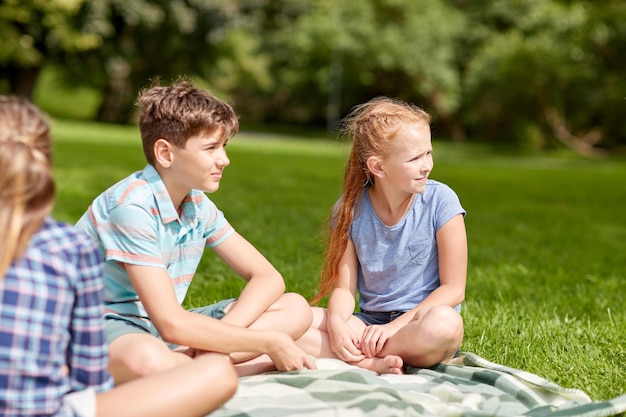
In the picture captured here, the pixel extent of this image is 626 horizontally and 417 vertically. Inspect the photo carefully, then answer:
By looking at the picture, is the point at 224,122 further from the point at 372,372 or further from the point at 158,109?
the point at 372,372

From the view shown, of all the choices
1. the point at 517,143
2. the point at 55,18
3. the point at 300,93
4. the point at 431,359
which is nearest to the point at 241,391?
the point at 431,359

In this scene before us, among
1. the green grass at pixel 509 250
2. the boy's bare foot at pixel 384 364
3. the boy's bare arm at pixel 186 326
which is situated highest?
the boy's bare arm at pixel 186 326

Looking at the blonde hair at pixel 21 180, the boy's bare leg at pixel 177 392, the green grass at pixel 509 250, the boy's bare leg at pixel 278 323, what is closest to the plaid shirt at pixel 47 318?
the blonde hair at pixel 21 180

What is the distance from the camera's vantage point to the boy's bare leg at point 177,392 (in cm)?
219

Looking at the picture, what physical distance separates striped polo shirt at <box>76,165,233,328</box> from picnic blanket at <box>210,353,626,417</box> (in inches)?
19.3

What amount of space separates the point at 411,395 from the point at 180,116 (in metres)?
1.22

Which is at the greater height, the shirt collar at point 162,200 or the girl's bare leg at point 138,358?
the shirt collar at point 162,200

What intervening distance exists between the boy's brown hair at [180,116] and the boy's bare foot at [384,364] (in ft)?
3.33

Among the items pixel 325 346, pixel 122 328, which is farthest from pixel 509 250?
pixel 122 328

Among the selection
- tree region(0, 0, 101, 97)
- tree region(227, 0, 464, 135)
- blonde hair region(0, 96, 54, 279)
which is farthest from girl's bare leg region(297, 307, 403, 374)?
tree region(227, 0, 464, 135)

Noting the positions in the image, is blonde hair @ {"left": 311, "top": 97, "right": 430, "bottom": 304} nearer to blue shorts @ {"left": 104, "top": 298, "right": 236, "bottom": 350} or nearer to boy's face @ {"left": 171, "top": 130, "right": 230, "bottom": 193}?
blue shorts @ {"left": 104, "top": 298, "right": 236, "bottom": 350}

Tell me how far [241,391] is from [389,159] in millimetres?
1148

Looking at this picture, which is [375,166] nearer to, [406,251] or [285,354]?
[406,251]

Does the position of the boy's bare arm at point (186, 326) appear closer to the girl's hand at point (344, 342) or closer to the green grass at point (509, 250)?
the girl's hand at point (344, 342)
